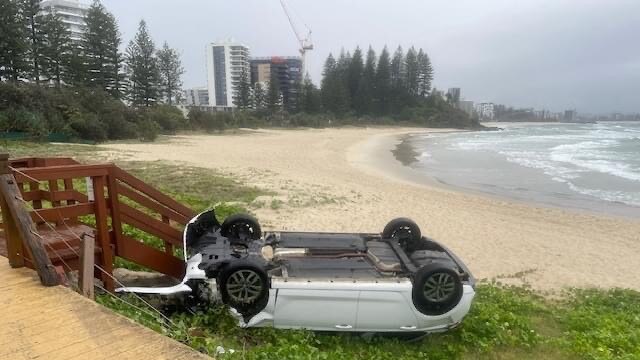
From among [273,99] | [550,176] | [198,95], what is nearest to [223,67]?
[198,95]

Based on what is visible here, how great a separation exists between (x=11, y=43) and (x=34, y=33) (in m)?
8.99

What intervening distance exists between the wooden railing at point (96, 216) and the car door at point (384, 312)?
2.78 m

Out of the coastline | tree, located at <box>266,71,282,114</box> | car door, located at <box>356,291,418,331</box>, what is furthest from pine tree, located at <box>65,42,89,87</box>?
car door, located at <box>356,291,418,331</box>

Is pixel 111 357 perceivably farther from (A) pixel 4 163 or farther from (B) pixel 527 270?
(B) pixel 527 270

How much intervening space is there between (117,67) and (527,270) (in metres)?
55.3

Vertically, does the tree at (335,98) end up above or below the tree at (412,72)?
below

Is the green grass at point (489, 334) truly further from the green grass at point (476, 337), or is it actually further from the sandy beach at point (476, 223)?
the sandy beach at point (476, 223)

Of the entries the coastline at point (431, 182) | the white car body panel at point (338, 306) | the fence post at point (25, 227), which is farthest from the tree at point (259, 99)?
the fence post at point (25, 227)

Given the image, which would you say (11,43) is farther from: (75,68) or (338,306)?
(338,306)

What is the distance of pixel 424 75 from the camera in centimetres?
11338

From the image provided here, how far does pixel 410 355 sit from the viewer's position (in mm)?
5438

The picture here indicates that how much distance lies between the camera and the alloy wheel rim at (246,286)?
5.34 m

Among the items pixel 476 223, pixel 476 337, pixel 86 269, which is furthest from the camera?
pixel 476 223

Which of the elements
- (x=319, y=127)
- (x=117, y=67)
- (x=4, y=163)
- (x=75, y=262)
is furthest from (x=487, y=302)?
(x=319, y=127)
